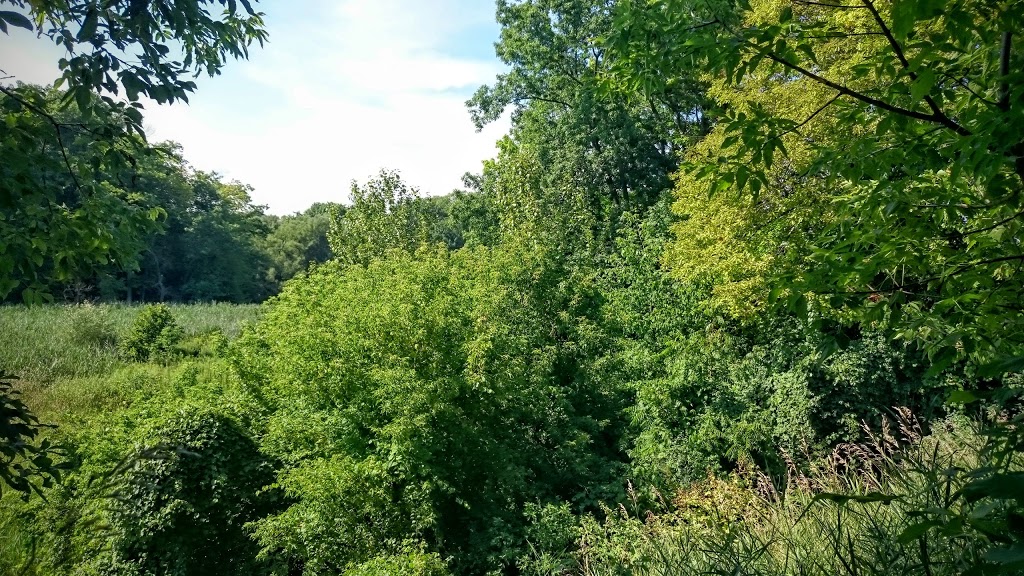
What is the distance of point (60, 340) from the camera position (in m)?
16.6

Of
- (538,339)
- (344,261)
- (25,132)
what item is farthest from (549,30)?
(25,132)

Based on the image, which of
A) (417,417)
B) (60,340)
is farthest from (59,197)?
(60,340)

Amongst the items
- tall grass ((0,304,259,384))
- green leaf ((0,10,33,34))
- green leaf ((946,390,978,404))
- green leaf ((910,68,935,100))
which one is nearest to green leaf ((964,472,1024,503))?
green leaf ((946,390,978,404))

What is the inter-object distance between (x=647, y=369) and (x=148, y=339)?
14521 mm

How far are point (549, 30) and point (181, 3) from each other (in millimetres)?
18437

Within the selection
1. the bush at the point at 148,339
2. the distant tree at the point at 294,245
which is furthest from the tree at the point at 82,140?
the distant tree at the point at 294,245

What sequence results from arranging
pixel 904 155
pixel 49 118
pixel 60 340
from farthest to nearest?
pixel 60 340 < pixel 904 155 < pixel 49 118

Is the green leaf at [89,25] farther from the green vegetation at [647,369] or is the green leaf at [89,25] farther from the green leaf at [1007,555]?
the green leaf at [1007,555]

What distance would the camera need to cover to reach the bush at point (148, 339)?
1711cm

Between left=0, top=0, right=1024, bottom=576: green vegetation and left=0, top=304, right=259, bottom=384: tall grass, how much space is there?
12 centimetres

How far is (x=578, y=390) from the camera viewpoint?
11.4 meters

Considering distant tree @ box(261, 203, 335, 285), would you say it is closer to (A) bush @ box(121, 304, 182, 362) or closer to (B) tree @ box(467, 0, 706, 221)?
(A) bush @ box(121, 304, 182, 362)

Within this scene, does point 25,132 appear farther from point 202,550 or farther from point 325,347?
point 202,550

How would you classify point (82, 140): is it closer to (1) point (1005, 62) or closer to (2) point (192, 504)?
(1) point (1005, 62)
